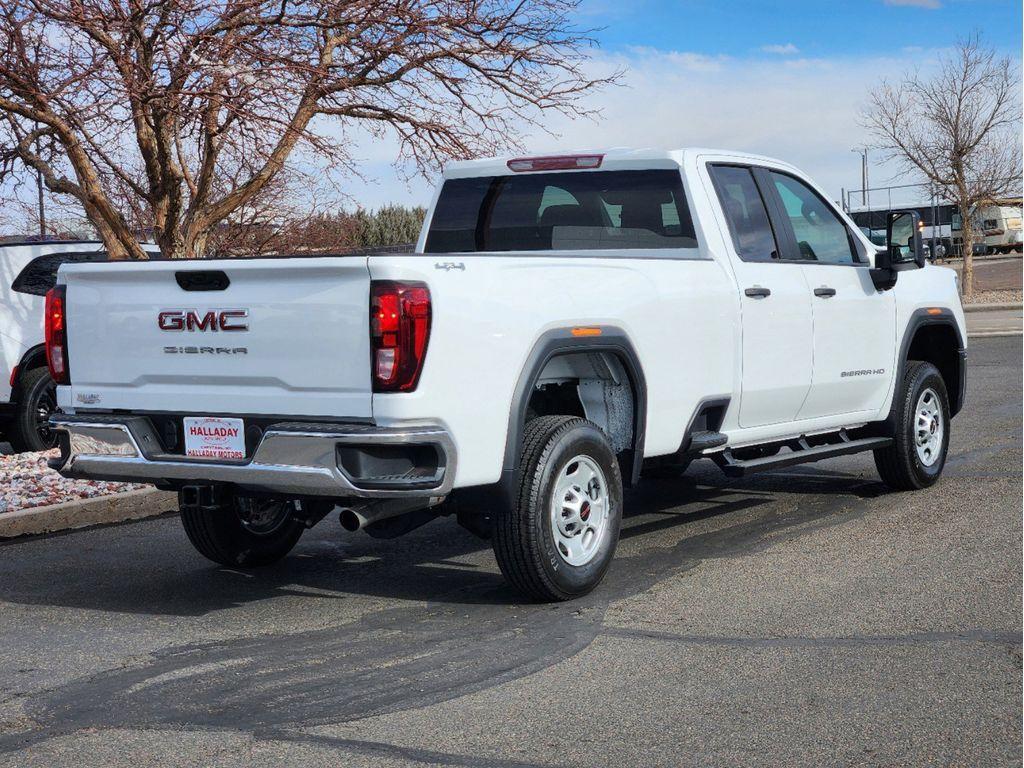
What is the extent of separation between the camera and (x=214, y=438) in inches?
234

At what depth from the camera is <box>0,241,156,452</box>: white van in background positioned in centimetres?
1234

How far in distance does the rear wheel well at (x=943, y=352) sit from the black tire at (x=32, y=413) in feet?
24.7

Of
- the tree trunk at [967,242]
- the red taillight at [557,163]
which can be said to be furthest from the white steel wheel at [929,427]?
the tree trunk at [967,242]

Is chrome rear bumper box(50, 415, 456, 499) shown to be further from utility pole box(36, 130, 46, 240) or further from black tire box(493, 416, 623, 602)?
utility pole box(36, 130, 46, 240)

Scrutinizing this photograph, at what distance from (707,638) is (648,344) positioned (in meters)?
1.64

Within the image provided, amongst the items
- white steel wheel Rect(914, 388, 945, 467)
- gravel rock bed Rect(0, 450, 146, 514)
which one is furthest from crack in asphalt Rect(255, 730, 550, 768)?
white steel wheel Rect(914, 388, 945, 467)

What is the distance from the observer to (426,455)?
220 inches

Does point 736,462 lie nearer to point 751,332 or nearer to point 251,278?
point 751,332

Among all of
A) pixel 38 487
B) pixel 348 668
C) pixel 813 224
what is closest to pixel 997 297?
pixel 813 224

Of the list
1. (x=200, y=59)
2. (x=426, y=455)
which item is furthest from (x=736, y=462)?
(x=200, y=59)

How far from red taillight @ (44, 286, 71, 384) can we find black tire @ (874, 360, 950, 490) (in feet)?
17.1

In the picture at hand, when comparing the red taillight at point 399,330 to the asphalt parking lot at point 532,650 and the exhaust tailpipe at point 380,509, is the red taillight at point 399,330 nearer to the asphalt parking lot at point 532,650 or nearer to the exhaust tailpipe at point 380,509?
the exhaust tailpipe at point 380,509

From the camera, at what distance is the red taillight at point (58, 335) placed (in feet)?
21.0

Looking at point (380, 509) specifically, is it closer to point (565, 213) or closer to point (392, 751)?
point (392, 751)
